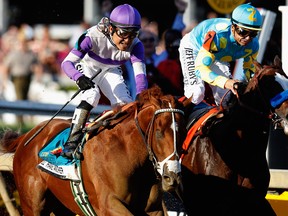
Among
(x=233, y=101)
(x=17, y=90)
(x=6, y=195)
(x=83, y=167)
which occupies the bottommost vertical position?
(x=17, y=90)

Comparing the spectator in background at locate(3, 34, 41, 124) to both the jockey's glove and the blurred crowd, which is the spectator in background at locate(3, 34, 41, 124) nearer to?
the blurred crowd

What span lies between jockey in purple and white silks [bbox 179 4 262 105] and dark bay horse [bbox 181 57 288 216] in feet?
0.75

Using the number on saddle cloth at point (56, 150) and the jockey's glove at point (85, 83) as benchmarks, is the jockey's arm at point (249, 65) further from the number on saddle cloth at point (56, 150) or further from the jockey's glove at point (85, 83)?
the number on saddle cloth at point (56, 150)

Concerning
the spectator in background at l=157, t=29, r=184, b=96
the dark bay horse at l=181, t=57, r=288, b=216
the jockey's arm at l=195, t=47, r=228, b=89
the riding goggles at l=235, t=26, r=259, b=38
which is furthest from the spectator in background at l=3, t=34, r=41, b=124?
the dark bay horse at l=181, t=57, r=288, b=216

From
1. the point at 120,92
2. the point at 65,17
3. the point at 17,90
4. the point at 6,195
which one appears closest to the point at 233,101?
the point at 120,92

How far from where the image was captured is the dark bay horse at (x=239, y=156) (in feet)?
21.0

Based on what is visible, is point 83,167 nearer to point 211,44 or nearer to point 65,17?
point 211,44

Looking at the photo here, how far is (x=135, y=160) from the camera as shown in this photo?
240 inches

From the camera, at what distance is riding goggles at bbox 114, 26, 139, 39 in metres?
6.59

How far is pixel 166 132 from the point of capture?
18.9 ft

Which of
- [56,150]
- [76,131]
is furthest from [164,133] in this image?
[56,150]

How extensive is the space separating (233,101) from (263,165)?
0.51 meters

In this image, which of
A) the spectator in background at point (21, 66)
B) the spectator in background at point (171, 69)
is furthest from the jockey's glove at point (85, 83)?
the spectator in background at point (21, 66)

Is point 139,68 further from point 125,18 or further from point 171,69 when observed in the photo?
point 171,69
